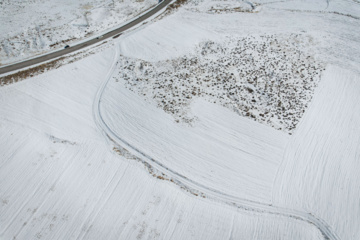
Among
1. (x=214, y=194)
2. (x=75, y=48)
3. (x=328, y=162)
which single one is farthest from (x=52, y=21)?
(x=328, y=162)

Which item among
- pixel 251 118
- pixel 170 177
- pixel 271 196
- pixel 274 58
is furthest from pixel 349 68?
pixel 170 177

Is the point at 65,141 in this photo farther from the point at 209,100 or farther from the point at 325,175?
the point at 325,175

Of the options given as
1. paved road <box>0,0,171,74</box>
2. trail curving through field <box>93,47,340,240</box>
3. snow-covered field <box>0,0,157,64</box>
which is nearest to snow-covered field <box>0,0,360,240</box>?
trail curving through field <box>93,47,340,240</box>

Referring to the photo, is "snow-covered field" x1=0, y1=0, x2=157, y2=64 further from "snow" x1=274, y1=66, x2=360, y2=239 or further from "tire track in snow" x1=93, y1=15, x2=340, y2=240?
"snow" x1=274, y1=66, x2=360, y2=239

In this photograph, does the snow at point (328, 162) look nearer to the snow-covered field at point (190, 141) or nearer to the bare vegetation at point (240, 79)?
the snow-covered field at point (190, 141)

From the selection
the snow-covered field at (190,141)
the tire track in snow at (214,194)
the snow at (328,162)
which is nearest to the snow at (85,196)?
the snow-covered field at (190,141)
